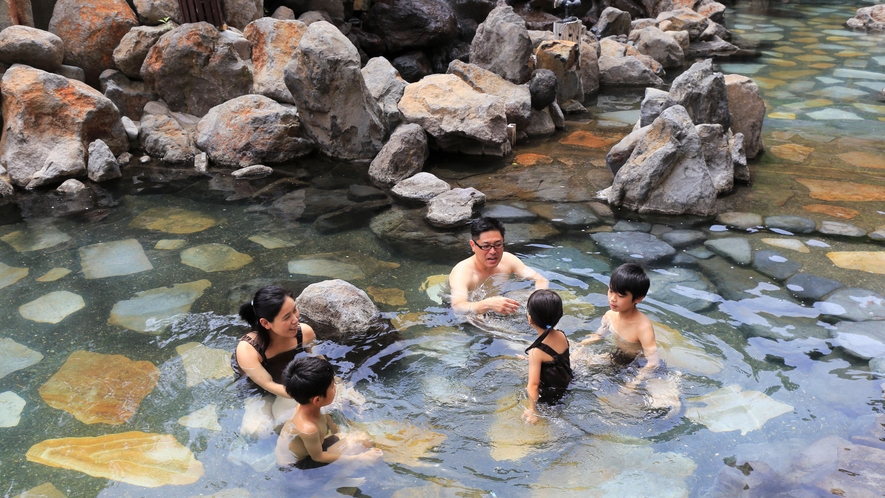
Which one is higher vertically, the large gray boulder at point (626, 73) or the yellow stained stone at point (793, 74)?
the large gray boulder at point (626, 73)

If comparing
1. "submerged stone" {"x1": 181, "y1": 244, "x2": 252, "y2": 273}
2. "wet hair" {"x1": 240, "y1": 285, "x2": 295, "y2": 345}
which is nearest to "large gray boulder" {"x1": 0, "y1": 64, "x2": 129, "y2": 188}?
"submerged stone" {"x1": 181, "y1": 244, "x2": 252, "y2": 273}

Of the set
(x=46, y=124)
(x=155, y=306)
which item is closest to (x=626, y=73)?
(x=46, y=124)

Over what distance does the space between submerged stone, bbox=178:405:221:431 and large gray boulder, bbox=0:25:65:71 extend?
654 cm

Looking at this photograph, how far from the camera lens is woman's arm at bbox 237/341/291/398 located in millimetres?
4004

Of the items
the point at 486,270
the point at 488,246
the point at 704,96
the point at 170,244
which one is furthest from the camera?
the point at 704,96

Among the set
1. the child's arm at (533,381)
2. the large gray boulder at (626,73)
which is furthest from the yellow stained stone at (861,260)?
the large gray boulder at (626,73)

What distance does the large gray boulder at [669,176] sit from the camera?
6.58 meters

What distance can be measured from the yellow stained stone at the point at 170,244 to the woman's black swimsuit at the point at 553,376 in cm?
376

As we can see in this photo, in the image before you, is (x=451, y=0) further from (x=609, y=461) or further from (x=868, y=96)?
(x=609, y=461)

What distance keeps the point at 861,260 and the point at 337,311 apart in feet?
13.6

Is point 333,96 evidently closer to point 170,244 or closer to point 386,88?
point 386,88

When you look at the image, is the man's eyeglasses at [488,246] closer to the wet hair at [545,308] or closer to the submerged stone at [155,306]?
the wet hair at [545,308]

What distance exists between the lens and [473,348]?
15.0ft

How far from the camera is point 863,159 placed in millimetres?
7852
